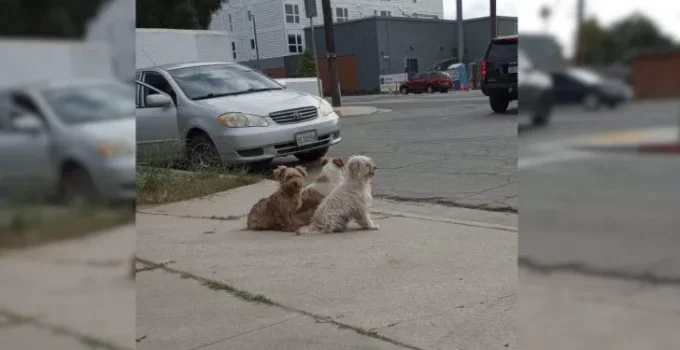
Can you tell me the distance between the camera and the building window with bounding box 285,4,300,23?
94.1 inches

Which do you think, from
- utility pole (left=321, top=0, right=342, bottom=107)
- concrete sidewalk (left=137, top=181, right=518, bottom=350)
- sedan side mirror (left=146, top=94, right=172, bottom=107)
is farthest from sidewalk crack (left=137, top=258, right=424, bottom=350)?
utility pole (left=321, top=0, right=342, bottom=107)

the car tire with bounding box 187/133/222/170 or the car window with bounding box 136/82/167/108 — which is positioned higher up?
the car window with bounding box 136/82/167/108

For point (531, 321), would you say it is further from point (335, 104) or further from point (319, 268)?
point (319, 268)

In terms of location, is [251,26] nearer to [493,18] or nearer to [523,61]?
[493,18]

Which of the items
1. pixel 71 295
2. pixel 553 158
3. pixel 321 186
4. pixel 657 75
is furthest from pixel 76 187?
pixel 321 186

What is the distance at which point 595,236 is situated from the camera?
1274 millimetres

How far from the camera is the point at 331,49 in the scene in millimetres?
2477

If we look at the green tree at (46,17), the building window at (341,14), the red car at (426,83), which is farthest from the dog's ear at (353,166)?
the green tree at (46,17)

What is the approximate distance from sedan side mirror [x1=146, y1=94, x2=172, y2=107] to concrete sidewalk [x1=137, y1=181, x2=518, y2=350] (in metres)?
0.78

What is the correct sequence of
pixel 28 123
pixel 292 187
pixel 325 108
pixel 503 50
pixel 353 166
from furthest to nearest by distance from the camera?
pixel 292 187, pixel 353 166, pixel 325 108, pixel 503 50, pixel 28 123

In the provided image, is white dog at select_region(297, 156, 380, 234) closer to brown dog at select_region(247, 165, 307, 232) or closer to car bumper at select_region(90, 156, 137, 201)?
brown dog at select_region(247, 165, 307, 232)

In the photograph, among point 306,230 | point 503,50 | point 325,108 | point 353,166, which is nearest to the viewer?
point 503,50

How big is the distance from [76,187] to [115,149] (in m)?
0.13

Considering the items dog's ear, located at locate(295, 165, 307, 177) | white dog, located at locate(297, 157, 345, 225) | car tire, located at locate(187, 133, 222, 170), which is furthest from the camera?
dog's ear, located at locate(295, 165, 307, 177)
